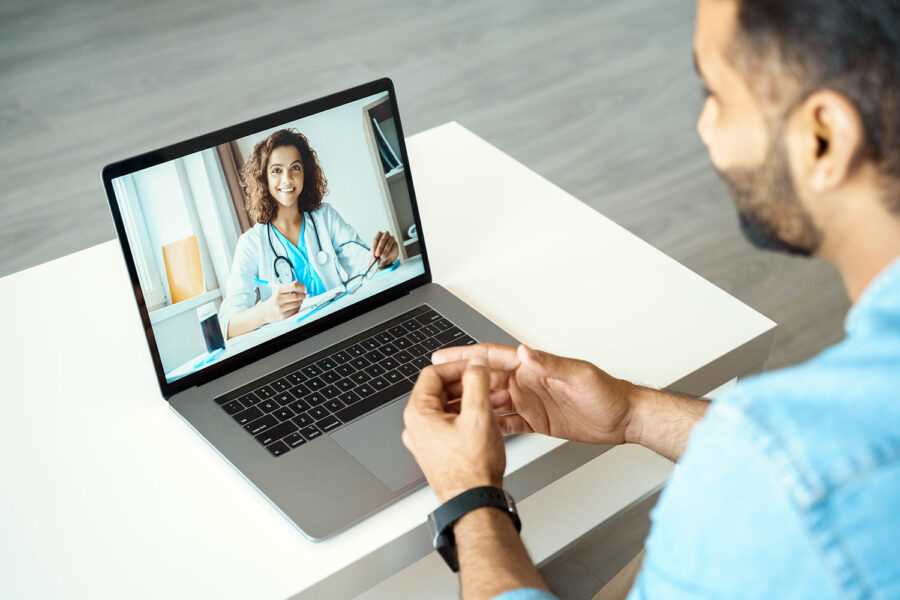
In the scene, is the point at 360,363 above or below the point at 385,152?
below

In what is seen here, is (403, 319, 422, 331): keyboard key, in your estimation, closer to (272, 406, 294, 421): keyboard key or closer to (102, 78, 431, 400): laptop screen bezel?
(102, 78, 431, 400): laptop screen bezel

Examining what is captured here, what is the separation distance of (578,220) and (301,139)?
1.47ft

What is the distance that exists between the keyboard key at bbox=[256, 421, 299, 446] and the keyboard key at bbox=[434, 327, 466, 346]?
213mm

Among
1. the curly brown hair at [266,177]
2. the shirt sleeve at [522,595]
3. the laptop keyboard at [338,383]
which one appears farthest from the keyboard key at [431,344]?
the shirt sleeve at [522,595]

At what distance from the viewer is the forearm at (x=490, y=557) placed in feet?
2.55

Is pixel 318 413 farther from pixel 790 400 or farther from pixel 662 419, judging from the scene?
pixel 790 400

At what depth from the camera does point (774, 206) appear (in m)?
0.73

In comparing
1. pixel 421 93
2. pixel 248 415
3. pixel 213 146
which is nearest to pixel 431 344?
pixel 248 415

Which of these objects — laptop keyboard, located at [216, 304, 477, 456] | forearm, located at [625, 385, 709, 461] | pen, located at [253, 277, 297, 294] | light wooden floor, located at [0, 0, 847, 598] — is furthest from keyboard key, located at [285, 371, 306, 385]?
Result: light wooden floor, located at [0, 0, 847, 598]

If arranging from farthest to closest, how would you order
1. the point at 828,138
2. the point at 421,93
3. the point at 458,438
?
the point at 421,93 < the point at 458,438 < the point at 828,138

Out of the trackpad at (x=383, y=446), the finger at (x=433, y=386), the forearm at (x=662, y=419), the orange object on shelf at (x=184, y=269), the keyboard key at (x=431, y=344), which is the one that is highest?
the orange object on shelf at (x=184, y=269)

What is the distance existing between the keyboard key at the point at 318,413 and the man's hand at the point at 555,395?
0.43 ft

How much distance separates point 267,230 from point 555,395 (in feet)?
1.22

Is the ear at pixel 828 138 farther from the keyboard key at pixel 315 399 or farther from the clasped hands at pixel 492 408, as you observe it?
the keyboard key at pixel 315 399
